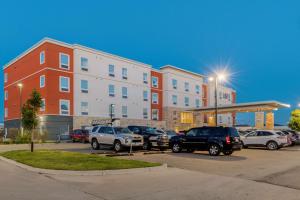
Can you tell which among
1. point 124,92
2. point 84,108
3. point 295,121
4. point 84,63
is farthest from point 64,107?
point 295,121

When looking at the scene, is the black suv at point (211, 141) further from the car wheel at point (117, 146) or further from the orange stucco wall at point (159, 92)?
the orange stucco wall at point (159, 92)

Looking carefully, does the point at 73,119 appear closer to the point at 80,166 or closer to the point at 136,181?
the point at 80,166

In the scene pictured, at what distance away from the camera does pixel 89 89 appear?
42812mm

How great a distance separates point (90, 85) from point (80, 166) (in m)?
31.9

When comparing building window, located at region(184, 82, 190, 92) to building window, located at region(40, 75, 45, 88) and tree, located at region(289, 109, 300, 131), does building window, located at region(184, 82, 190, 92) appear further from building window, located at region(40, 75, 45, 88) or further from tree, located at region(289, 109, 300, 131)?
building window, located at region(40, 75, 45, 88)

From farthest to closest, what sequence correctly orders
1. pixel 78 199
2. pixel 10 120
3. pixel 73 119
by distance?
1. pixel 10 120
2. pixel 73 119
3. pixel 78 199

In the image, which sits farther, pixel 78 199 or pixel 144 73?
pixel 144 73

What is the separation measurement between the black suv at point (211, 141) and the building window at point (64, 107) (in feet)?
74.0

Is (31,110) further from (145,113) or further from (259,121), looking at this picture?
(145,113)

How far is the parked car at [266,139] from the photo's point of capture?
949 inches

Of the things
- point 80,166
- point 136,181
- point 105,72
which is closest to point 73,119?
point 105,72

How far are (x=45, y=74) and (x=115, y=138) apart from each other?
70.4 ft

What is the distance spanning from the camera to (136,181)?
10070mm

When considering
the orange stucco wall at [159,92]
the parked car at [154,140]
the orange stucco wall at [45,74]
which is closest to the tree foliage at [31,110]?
the parked car at [154,140]
